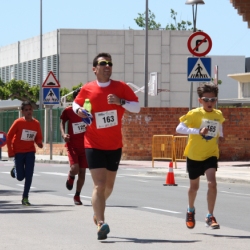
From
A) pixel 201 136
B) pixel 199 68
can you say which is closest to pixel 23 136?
pixel 201 136

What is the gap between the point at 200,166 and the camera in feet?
37.7

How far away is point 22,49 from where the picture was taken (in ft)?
262

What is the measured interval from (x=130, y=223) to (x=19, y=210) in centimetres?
280

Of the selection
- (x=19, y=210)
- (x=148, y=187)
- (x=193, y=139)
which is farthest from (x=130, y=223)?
(x=148, y=187)

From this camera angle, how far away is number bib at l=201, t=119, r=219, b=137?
11.4m

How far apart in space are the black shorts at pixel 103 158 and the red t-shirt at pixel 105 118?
0.05 metres

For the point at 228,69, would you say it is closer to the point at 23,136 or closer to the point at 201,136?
the point at 23,136

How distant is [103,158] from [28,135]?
205 inches

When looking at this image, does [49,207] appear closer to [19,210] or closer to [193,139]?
[19,210]

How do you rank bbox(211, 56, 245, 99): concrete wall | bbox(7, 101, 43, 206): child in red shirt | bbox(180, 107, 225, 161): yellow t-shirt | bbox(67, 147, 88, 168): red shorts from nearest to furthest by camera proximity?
1. bbox(180, 107, 225, 161): yellow t-shirt
2. bbox(67, 147, 88, 168): red shorts
3. bbox(7, 101, 43, 206): child in red shirt
4. bbox(211, 56, 245, 99): concrete wall

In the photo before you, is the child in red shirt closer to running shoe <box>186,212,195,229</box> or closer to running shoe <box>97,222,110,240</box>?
running shoe <box>186,212,195,229</box>

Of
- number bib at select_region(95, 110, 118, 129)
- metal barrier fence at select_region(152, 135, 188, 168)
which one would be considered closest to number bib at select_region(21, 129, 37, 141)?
number bib at select_region(95, 110, 118, 129)

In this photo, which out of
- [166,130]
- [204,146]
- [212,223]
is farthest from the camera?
[166,130]

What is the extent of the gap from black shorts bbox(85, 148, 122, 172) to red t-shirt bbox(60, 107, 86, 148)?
441cm
